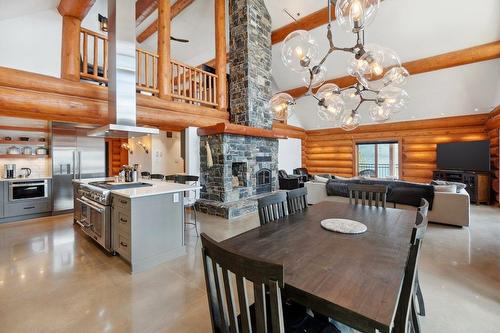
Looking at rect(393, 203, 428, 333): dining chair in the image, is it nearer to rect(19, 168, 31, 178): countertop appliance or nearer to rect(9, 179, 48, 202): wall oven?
rect(9, 179, 48, 202): wall oven

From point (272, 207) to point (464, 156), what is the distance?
779cm

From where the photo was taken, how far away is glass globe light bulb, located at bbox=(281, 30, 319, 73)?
238 centimetres

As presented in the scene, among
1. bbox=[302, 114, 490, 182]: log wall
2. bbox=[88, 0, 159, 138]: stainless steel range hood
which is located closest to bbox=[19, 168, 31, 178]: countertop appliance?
bbox=[88, 0, 159, 138]: stainless steel range hood

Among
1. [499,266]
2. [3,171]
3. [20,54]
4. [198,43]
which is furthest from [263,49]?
[3,171]

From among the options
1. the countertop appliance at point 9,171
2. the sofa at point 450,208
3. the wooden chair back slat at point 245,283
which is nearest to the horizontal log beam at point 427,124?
the sofa at point 450,208

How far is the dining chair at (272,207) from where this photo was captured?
2.14 metres

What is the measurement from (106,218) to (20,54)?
155 inches

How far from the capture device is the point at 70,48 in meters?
3.81

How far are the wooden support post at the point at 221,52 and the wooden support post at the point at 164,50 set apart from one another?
1.28m

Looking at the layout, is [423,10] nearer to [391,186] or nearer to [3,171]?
[391,186]

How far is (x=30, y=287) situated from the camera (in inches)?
94.3

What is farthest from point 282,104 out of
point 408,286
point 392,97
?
point 408,286

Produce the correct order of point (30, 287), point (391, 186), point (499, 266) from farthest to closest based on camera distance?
point (391, 186)
point (499, 266)
point (30, 287)

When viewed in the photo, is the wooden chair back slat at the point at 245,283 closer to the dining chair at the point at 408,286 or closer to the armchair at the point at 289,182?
the dining chair at the point at 408,286
